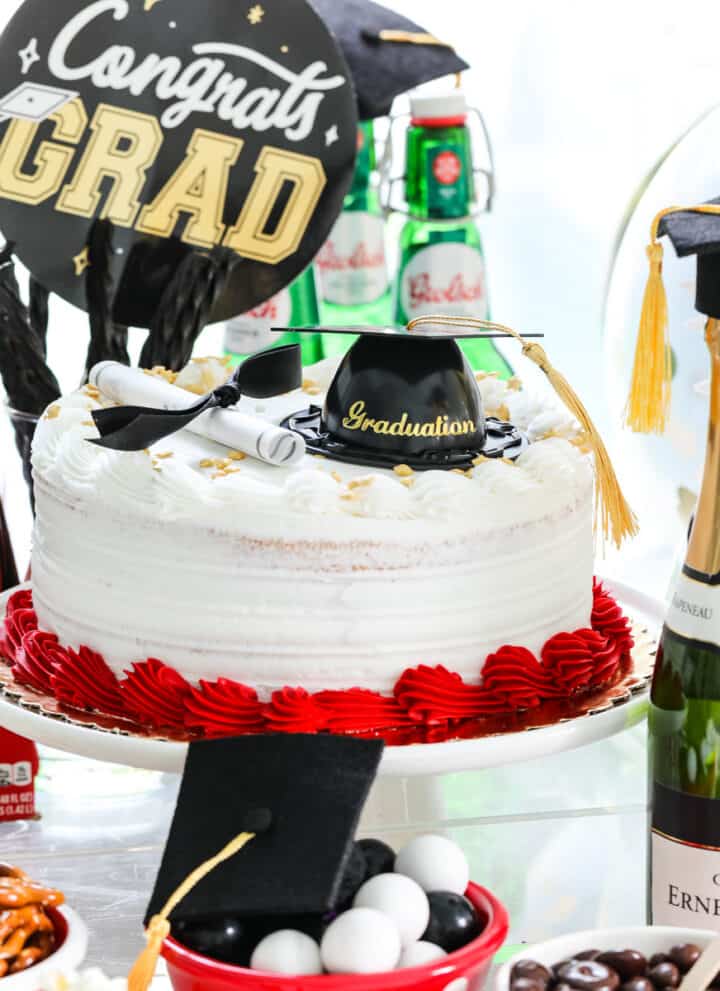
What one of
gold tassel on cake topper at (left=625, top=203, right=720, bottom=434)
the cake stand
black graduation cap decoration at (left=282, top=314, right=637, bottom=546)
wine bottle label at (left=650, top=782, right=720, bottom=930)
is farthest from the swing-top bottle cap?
wine bottle label at (left=650, top=782, right=720, bottom=930)

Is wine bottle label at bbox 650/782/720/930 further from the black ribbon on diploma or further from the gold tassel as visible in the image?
the black ribbon on diploma

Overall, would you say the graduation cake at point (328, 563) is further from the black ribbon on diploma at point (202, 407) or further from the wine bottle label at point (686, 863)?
the wine bottle label at point (686, 863)

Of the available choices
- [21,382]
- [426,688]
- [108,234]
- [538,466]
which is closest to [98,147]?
[108,234]

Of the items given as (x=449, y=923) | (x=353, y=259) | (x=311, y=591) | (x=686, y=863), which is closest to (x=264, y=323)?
(x=353, y=259)

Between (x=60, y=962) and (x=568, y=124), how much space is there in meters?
1.94

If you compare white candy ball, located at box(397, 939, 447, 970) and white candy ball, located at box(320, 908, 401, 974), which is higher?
white candy ball, located at box(320, 908, 401, 974)

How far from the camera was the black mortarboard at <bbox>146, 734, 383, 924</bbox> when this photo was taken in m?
0.88

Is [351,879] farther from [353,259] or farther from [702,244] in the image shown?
A: [353,259]

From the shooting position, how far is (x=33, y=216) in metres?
1.73

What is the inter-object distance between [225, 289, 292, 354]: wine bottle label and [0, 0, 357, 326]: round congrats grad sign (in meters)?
0.25

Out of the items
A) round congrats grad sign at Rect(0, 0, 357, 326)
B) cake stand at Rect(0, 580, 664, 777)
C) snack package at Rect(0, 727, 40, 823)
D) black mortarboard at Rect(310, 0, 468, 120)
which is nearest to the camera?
cake stand at Rect(0, 580, 664, 777)

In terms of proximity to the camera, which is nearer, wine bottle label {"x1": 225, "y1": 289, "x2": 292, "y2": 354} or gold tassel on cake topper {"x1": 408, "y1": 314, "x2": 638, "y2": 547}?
gold tassel on cake topper {"x1": 408, "y1": 314, "x2": 638, "y2": 547}

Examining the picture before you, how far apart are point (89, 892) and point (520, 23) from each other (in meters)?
1.76

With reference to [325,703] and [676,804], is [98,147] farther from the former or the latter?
[676,804]
